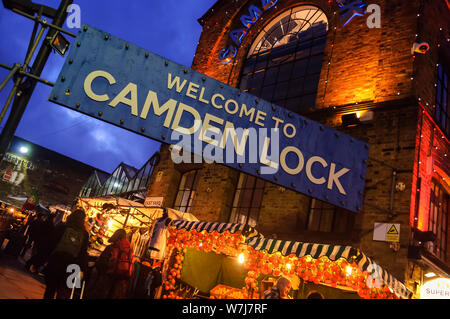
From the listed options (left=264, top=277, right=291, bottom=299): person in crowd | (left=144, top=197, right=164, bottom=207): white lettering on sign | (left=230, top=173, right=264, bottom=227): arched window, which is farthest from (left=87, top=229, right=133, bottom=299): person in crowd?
(left=144, top=197, right=164, bottom=207): white lettering on sign

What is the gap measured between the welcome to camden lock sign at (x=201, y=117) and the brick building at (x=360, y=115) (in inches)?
82.7

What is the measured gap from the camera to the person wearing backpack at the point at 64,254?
4.82 meters

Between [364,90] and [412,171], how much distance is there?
2.73 metres

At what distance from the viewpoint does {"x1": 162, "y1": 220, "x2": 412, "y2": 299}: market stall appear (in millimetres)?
6723

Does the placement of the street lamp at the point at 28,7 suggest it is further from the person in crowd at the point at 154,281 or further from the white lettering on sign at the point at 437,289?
the white lettering on sign at the point at 437,289

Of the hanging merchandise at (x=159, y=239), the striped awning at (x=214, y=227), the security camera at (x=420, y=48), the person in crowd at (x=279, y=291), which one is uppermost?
the security camera at (x=420, y=48)

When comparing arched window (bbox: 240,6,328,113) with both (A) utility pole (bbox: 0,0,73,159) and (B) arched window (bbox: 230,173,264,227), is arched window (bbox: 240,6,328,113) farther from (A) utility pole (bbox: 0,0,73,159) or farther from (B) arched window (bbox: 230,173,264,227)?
(A) utility pole (bbox: 0,0,73,159)

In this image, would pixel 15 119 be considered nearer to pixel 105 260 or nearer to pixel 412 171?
pixel 105 260

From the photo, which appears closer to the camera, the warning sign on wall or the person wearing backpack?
the person wearing backpack

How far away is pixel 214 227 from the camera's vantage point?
7910 mm

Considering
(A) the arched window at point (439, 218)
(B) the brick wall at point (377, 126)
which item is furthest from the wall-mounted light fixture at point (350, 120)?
(A) the arched window at point (439, 218)

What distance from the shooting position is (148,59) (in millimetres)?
4812

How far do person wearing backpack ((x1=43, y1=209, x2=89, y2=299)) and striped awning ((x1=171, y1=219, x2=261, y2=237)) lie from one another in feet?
10.3

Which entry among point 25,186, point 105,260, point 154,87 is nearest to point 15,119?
point 154,87
